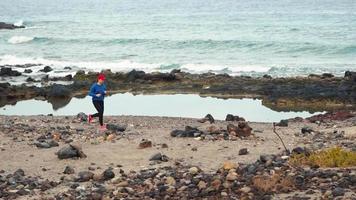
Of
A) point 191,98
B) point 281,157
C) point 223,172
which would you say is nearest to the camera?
point 223,172

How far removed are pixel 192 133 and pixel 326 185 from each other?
665 centimetres

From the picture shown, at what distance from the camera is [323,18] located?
76.3 meters

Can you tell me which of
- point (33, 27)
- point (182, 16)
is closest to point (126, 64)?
point (33, 27)

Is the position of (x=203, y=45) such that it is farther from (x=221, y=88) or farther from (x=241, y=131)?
(x=241, y=131)

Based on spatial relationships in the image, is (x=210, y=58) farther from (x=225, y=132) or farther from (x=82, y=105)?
(x=225, y=132)

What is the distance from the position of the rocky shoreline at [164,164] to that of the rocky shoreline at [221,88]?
10.1m

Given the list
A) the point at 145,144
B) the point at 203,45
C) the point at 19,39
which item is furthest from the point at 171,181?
the point at 19,39

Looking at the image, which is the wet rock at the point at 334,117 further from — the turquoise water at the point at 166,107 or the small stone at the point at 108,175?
the small stone at the point at 108,175

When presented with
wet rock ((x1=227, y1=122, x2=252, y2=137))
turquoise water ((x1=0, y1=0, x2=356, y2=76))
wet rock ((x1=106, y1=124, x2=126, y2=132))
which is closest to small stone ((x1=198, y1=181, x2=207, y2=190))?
wet rock ((x1=227, y1=122, x2=252, y2=137))

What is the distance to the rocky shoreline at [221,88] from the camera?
28.6m

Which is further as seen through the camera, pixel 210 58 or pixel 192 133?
pixel 210 58

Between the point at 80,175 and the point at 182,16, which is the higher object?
the point at 182,16

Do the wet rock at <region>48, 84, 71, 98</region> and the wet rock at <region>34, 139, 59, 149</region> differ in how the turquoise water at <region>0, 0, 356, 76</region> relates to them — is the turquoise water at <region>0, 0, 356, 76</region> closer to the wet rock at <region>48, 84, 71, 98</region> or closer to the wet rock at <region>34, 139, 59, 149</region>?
the wet rock at <region>48, 84, 71, 98</region>

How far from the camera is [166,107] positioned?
94.3 ft
